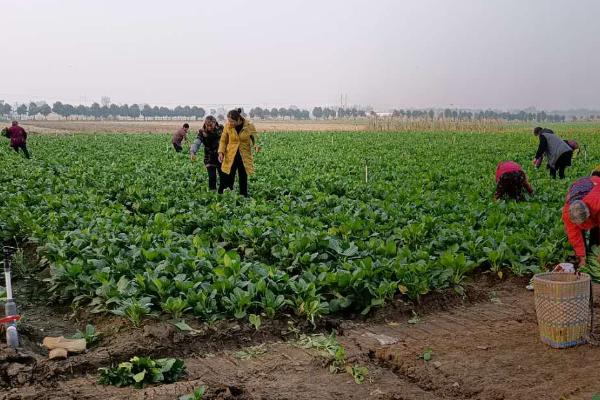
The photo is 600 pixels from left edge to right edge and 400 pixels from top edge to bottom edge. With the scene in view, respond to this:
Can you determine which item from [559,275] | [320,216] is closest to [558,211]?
[320,216]

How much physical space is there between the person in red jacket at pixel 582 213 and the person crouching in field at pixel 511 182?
435cm

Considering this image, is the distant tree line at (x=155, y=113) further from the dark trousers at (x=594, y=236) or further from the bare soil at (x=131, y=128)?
the dark trousers at (x=594, y=236)

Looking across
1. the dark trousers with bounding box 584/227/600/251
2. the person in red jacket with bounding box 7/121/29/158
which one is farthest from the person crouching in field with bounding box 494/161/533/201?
the person in red jacket with bounding box 7/121/29/158

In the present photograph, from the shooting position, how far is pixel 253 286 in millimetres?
5770

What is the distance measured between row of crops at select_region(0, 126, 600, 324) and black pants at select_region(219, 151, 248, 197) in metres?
0.39

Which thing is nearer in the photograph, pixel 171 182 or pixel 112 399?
pixel 112 399

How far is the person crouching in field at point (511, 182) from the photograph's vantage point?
1071 centimetres

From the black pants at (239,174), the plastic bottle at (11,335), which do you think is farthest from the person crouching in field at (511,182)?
the plastic bottle at (11,335)

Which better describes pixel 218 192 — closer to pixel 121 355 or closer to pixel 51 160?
pixel 121 355

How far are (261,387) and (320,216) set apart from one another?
559 cm

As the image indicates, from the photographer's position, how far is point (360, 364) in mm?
4754

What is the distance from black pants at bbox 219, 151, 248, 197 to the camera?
37.8ft

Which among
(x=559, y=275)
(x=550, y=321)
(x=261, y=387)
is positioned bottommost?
(x=261, y=387)

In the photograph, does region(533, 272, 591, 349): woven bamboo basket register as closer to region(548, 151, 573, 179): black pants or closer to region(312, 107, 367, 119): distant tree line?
region(548, 151, 573, 179): black pants
